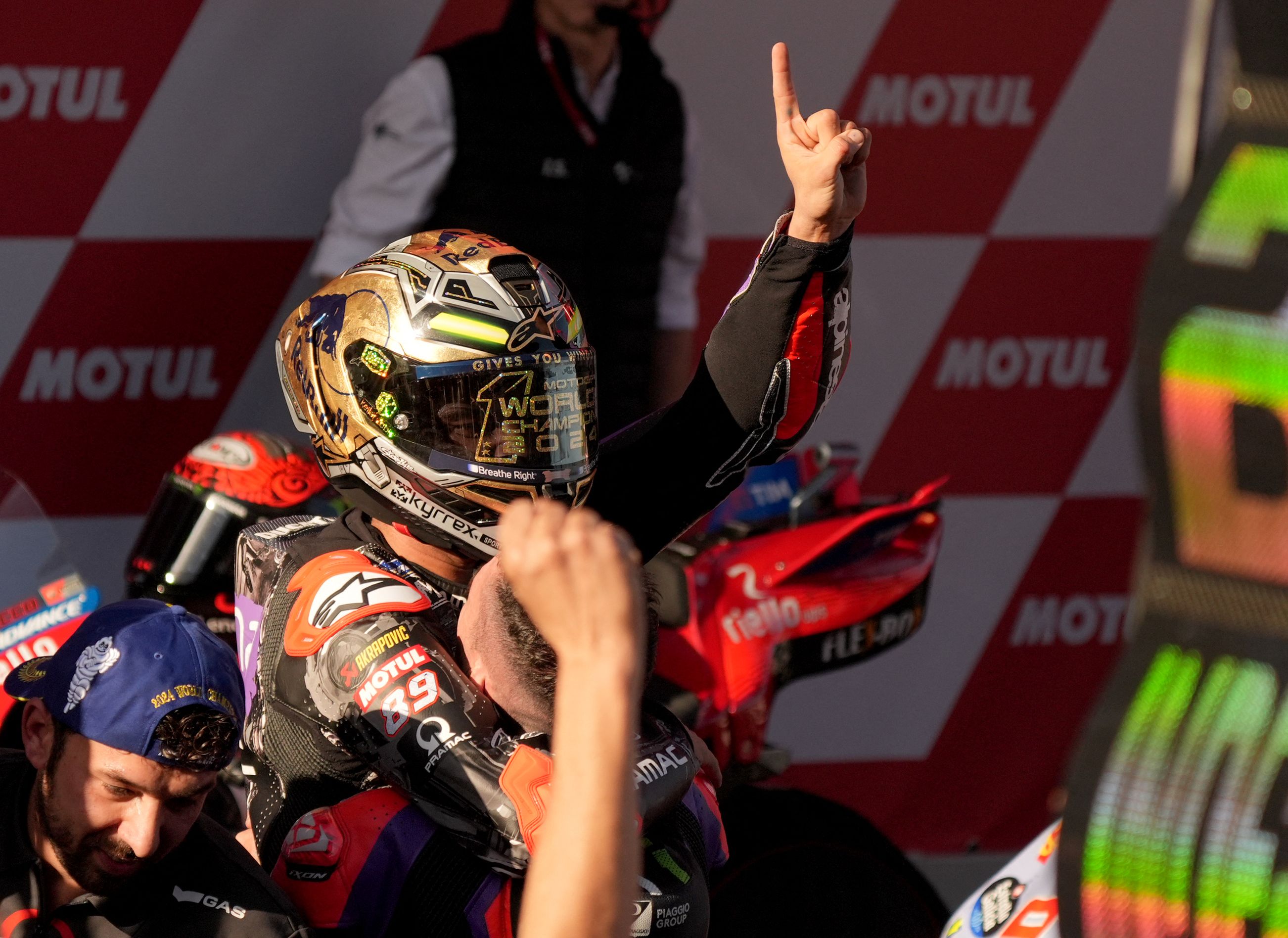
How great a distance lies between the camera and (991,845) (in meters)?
4.48

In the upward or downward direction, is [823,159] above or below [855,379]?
above

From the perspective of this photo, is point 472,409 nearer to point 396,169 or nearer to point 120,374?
point 396,169

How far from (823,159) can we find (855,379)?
7.14 feet

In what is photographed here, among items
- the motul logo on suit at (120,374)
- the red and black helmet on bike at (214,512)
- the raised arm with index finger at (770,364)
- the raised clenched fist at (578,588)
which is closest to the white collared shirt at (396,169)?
the motul logo on suit at (120,374)

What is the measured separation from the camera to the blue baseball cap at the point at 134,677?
5.51 feet

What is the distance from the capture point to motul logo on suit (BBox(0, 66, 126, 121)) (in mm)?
3359

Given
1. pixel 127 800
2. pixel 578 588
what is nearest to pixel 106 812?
pixel 127 800

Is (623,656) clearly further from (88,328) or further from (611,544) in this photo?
(88,328)

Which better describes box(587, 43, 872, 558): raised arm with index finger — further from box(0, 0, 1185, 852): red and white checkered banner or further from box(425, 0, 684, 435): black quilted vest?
box(0, 0, 1185, 852): red and white checkered banner

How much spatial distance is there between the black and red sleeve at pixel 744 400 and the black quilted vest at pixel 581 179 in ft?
4.32

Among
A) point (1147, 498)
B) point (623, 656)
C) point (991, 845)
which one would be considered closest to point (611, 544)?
point (623, 656)

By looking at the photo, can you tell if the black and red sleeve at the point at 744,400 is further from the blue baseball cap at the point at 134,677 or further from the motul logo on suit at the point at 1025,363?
the motul logo on suit at the point at 1025,363

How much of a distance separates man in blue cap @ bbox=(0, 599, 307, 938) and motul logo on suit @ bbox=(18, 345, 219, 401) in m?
1.89

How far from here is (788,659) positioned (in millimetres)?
2783
